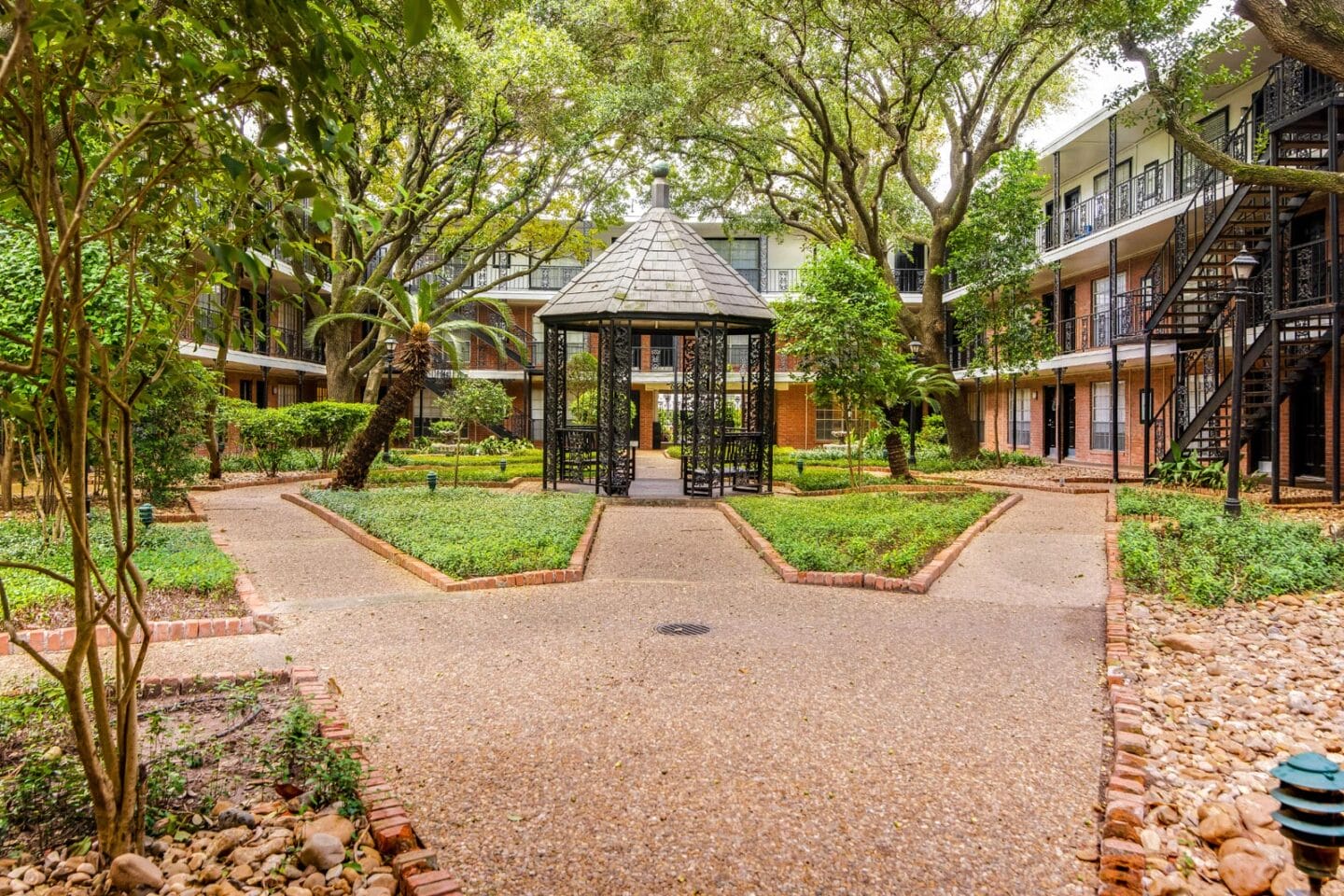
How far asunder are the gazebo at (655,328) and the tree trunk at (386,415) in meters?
2.23

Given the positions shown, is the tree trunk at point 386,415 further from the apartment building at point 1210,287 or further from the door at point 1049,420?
the door at point 1049,420

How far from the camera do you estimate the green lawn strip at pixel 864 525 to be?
8539 mm

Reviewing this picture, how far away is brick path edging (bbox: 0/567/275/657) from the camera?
5605 millimetres

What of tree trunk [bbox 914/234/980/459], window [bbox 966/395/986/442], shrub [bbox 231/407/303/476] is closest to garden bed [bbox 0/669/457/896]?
shrub [bbox 231/407/303/476]

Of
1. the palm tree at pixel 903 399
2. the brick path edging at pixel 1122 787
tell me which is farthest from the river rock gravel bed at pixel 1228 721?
the palm tree at pixel 903 399

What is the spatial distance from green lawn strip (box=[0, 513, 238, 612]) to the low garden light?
603cm

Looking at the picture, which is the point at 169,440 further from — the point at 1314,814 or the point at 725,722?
the point at 1314,814

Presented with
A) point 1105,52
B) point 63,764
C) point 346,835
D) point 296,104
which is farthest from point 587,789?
point 1105,52

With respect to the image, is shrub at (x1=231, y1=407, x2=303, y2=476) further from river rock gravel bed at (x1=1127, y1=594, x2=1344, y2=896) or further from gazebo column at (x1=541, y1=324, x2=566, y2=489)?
river rock gravel bed at (x1=1127, y1=594, x2=1344, y2=896)

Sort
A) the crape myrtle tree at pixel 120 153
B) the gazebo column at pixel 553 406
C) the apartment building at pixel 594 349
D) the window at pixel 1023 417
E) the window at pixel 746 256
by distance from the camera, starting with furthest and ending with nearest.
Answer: the window at pixel 746 256 < the apartment building at pixel 594 349 < the window at pixel 1023 417 < the gazebo column at pixel 553 406 < the crape myrtle tree at pixel 120 153

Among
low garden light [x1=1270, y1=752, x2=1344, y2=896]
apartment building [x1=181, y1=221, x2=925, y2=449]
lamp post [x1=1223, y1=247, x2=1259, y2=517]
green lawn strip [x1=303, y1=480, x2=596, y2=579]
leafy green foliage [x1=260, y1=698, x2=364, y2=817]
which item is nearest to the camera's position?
low garden light [x1=1270, y1=752, x2=1344, y2=896]

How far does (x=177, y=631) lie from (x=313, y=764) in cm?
304

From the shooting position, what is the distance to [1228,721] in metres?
4.50

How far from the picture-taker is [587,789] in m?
3.65
